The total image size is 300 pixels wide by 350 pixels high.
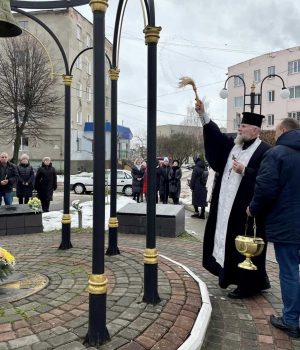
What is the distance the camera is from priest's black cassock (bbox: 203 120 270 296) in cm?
408

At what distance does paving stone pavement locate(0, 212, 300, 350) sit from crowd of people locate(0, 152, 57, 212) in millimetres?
4640

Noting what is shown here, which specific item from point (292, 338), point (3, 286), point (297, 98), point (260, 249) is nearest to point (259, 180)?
point (260, 249)

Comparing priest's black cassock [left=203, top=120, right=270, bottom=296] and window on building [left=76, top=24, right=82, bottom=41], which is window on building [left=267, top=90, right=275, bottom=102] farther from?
priest's black cassock [left=203, top=120, right=270, bottom=296]

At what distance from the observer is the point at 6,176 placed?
938 cm

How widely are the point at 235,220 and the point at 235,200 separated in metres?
0.21

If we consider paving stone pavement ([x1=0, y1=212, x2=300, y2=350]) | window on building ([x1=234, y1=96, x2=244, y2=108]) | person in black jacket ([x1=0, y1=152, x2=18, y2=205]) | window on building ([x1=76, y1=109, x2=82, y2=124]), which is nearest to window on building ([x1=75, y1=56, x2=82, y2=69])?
window on building ([x1=76, y1=109, x2=82, y2=124])

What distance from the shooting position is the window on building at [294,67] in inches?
1676

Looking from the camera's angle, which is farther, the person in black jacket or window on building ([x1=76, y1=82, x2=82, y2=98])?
window on building ([x1=76, y1=82, x2=82, y2=98])

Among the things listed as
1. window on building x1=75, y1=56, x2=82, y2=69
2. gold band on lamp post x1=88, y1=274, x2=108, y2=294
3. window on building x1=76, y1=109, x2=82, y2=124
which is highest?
window on building x1=75, y1=56, x2=82, y2=69

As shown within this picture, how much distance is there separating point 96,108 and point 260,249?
2.07 m

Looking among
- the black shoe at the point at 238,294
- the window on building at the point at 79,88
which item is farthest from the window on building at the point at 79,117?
the black shoe at the point at 238,294

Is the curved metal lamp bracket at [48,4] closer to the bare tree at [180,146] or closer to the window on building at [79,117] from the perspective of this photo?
the window on building at [79,117]

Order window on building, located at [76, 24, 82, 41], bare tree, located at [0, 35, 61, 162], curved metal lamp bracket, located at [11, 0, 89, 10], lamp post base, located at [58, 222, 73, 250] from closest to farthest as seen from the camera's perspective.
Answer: curved metal lamp bracket, located at [11, 0, 89, 10], lamp post base, located at [58, 222, 73, 250], bare tree, located at [0, 35, 61, 162], window on building, located at [76, 24, 82, 41]

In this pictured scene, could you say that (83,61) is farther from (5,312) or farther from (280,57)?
(5,312)
